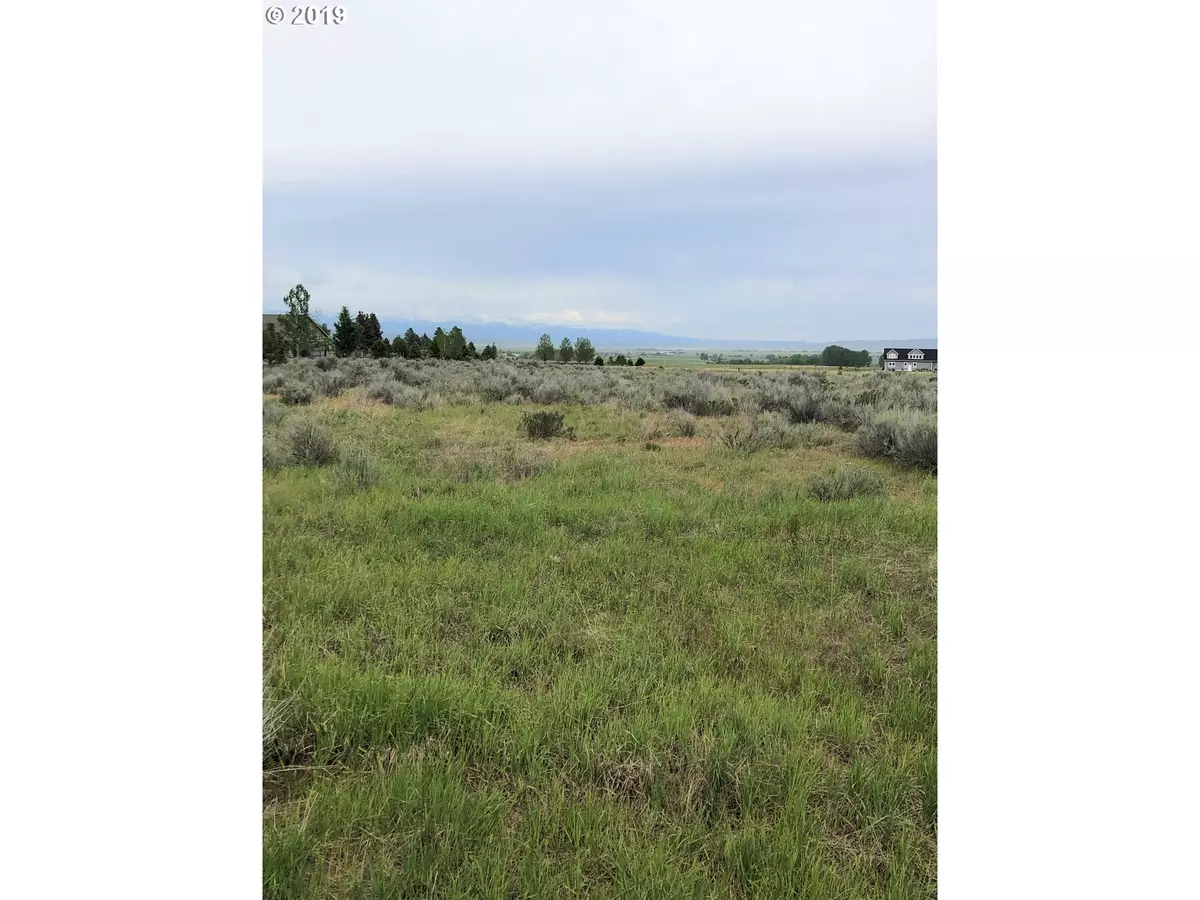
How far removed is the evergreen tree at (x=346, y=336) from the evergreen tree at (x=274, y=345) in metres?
0.48

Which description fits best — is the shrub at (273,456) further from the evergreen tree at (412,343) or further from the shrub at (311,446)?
the evergreen tree at (412,343)

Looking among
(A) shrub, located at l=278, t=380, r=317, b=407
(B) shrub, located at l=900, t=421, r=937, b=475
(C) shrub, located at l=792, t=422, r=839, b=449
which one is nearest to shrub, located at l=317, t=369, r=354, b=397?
(A) shrub, located at l=278, t=380, r=317, b=407

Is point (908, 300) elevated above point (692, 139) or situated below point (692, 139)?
below

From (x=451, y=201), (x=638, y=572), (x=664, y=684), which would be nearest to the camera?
(x=664, y=684)

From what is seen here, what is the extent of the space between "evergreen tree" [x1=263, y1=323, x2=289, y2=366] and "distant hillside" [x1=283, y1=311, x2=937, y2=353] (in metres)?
0.36

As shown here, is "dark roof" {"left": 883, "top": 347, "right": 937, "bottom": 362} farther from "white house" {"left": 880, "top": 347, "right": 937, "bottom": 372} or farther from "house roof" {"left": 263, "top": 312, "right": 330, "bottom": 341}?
"house roof" {"left": 263, "top": 312, "right": 330, "bottom": 341}

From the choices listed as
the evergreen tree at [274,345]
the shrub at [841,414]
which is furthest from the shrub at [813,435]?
the evergreen tree at [274,345]

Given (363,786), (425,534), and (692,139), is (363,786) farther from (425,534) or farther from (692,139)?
(692,139)

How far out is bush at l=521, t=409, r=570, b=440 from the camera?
211 inches

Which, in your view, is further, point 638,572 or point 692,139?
point 692,139

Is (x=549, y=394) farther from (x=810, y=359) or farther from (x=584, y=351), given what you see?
(x=810, y=359)

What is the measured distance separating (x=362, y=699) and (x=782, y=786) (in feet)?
4.16
